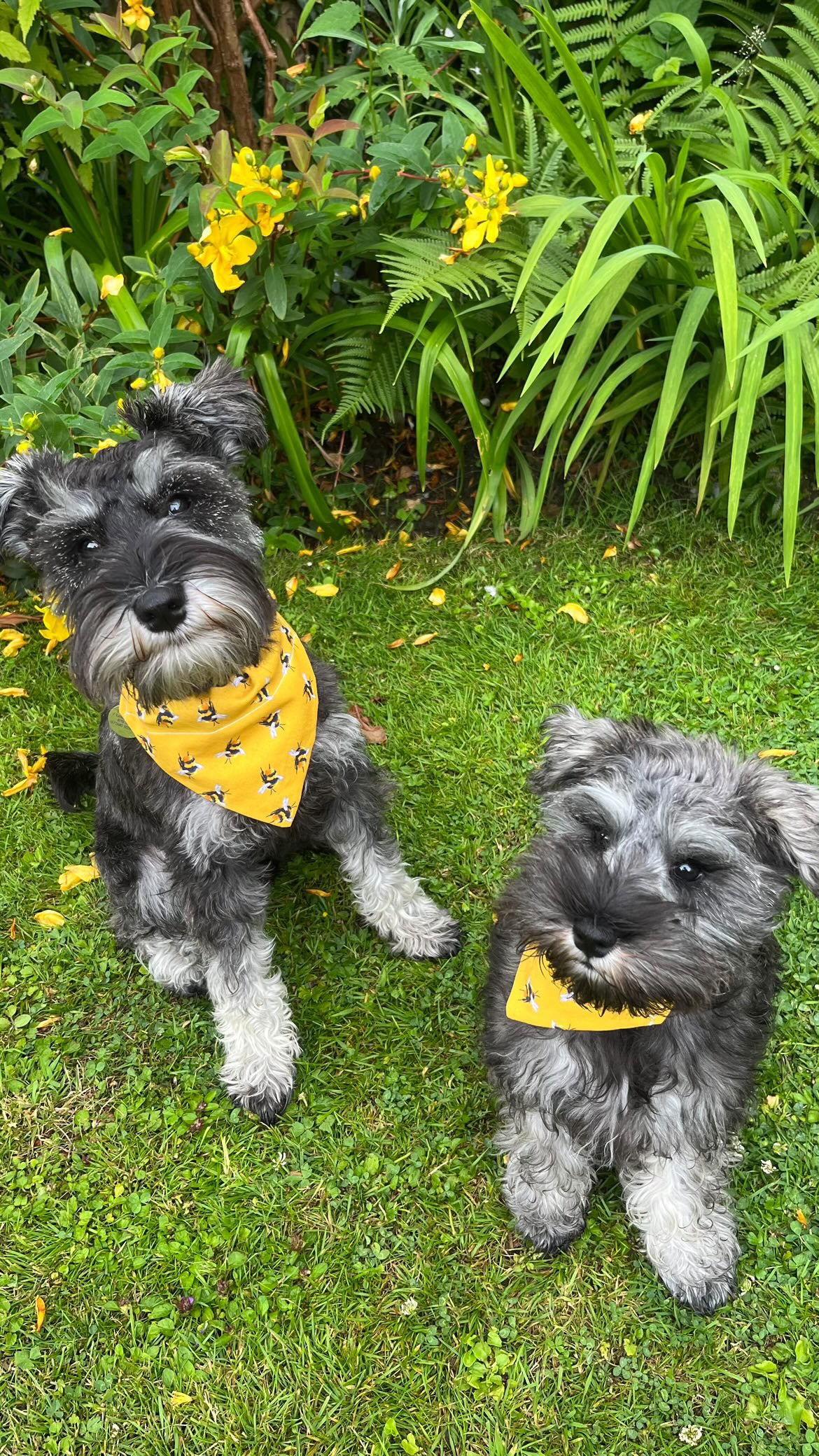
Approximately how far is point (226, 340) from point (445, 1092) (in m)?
3.71

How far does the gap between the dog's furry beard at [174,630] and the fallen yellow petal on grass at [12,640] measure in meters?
2.79

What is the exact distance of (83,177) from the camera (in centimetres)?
485

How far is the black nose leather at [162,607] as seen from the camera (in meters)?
2.75

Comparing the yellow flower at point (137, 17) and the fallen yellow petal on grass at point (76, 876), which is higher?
the yellow flower at point (137, 17)

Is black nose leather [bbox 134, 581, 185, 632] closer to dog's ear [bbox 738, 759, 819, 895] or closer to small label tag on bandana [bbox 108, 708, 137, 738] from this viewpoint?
small label tag on bandana [bbox 108, 708, 137, 738]

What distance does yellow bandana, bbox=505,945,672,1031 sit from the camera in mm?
2662

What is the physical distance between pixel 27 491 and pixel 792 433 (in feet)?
11.0

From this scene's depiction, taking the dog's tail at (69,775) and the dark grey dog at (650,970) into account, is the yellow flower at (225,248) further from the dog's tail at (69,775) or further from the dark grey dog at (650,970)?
the dark grey dog at (650,970)

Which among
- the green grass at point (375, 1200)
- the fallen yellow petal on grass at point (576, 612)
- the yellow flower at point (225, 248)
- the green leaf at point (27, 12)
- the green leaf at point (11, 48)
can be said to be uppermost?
the green leaf at point (27, 12)

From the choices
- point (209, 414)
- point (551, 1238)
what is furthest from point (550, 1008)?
point (209, 414)

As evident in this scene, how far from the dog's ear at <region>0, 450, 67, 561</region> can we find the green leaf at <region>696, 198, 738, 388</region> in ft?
9.44

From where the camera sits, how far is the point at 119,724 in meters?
3.41

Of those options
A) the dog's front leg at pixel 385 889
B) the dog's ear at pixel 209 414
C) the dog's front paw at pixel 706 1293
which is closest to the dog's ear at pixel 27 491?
the dog's ear at pixel 209 414

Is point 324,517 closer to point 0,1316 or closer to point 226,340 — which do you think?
point 226,340
